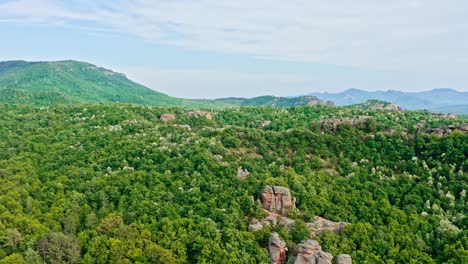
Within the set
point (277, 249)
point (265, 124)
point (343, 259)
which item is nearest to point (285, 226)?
point (277, 249)

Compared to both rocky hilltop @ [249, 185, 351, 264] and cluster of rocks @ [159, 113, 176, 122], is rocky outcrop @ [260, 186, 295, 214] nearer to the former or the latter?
rocky hilltop @ [249, 185, 351, 264]

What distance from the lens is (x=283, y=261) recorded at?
166ft

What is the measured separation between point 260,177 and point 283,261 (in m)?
14.4

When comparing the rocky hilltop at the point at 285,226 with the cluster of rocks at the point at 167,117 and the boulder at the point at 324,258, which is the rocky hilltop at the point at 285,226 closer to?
the boulder at the point at 324,258

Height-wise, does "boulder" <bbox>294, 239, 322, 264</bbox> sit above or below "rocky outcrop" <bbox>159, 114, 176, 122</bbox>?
below

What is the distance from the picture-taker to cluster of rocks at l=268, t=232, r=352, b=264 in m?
48.7

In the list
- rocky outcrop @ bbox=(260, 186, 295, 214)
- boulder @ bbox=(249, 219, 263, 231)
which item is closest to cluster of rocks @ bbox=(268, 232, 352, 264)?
boulder @ bbox=(249, 219, 263, 231)

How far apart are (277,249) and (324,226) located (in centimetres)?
803

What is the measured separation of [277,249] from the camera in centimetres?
5038

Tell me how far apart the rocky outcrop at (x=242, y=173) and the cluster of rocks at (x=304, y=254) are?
42.5 ft

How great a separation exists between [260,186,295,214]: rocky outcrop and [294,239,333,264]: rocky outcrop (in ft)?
27.1

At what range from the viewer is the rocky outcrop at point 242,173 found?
62.5 meters

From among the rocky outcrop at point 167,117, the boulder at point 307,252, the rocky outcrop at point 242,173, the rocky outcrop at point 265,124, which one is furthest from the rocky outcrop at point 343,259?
the rocky outcrop at point 265,124

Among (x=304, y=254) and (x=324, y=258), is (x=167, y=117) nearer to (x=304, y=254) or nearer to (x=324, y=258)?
(x=304, y=254)
